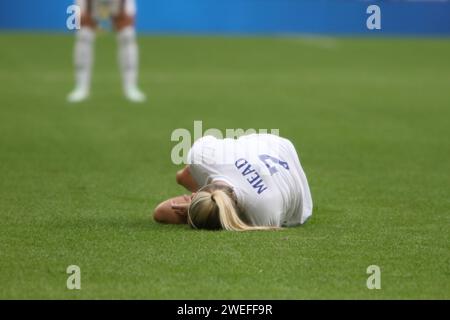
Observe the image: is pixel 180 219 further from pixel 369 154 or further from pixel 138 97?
pixel 138 97

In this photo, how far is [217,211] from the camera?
242 inches

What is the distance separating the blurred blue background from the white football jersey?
974 inches

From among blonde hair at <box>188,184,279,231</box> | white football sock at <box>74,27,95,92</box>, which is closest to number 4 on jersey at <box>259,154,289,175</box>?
blonde hair at <box>188,184,279,231</box>

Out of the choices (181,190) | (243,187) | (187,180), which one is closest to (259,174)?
(243,187)

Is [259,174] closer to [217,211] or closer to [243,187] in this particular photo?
[243,187]

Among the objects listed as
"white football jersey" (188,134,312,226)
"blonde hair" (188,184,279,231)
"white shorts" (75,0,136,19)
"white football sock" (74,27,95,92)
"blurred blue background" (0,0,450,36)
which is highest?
"blurred blue background" (0,0,450,36)

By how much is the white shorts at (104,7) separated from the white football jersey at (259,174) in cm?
871

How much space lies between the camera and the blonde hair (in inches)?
238

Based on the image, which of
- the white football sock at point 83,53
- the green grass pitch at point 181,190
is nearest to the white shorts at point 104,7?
the white football sock at point 83,53

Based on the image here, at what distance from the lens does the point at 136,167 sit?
31.2 feet

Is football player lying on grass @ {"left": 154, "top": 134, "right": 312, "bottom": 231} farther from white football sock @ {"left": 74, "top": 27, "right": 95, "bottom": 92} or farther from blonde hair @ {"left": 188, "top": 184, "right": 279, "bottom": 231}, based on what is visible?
white football sock @ {"left": 74, "top": 27, "right": 95, "bottom": 92}

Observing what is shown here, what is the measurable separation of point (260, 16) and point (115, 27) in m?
17.8
